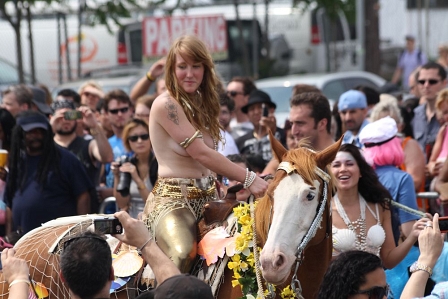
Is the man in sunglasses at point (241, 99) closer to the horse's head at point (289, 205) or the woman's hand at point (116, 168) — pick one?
the woman's hand at point (116, 168)

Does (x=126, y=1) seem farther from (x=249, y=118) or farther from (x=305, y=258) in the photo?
Result: (x=305, y=258)

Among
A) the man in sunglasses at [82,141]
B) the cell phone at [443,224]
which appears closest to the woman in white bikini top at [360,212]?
the cell phone at [443,224]

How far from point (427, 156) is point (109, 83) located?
7.83 m

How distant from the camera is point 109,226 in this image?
496cm

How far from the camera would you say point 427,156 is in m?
10.1

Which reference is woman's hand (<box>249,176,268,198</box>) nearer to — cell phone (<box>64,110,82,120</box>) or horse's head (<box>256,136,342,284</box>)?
horse's head (<box>256,136,342,284</box>)

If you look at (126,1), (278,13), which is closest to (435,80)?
(126,1)

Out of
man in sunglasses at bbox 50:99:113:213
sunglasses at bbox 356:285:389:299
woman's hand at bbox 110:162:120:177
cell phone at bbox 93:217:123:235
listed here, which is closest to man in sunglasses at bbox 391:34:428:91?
man in sunglasses at bbox 50:99:113:213

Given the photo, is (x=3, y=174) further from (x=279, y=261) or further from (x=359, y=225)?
(x=279, y=261)

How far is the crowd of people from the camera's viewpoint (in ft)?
15.9

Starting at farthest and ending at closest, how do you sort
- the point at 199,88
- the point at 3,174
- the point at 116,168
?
the point at 116,168
the point at 3,174
the point at 199,88

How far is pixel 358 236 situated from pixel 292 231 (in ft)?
4.87

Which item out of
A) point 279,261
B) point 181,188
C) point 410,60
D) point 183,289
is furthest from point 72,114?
point 410,60

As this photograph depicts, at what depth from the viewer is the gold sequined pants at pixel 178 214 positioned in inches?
222
